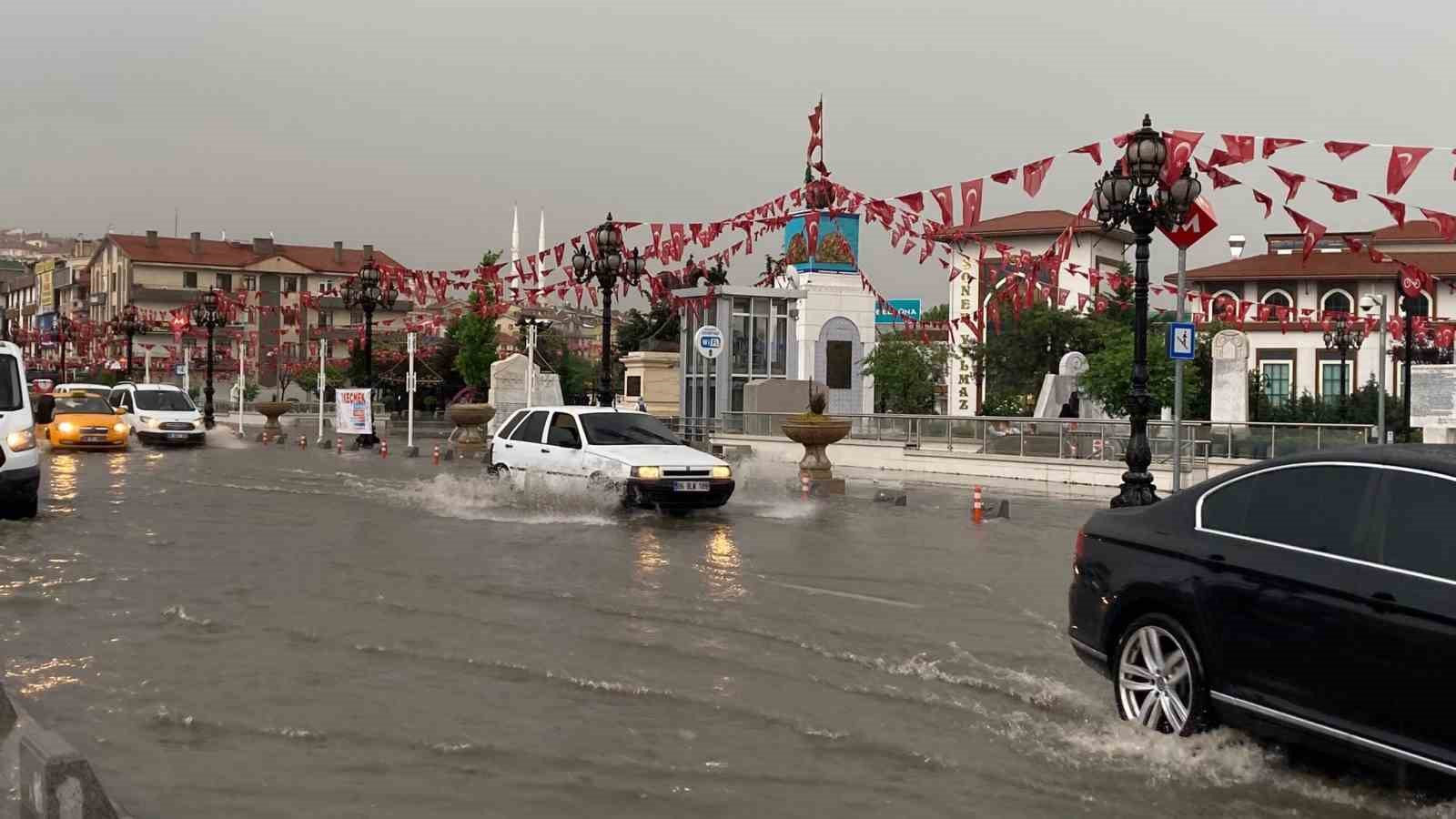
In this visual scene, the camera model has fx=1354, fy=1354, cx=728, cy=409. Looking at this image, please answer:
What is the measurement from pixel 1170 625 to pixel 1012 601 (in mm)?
5227

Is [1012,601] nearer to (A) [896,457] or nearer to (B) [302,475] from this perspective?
(B) [302,475]

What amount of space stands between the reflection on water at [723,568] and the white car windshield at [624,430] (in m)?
2.56

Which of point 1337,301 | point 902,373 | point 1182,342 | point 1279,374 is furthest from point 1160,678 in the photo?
point 1337,301

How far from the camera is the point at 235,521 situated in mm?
16391

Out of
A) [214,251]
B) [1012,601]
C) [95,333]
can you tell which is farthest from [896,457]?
[214,251]

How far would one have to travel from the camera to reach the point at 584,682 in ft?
24.9

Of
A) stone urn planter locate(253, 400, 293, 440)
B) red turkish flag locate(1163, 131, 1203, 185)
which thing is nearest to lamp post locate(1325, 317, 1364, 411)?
red turkish flag locate(1163, 131, 1203, 185)

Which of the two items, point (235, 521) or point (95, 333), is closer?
point (235, 521)

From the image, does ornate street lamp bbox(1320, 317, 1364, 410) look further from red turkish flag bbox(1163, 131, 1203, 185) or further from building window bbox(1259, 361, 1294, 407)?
building window bbox(1259, 361, 1294, 407)

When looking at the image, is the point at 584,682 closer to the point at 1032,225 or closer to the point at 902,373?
the point at 902,373

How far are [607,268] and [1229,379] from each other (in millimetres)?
15018

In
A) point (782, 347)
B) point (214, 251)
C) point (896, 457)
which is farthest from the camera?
point (214, 251)

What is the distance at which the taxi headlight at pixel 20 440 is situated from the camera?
14.7m

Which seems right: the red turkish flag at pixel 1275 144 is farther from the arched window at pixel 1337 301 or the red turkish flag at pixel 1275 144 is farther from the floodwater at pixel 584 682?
the arched window at pixel 1337 301
